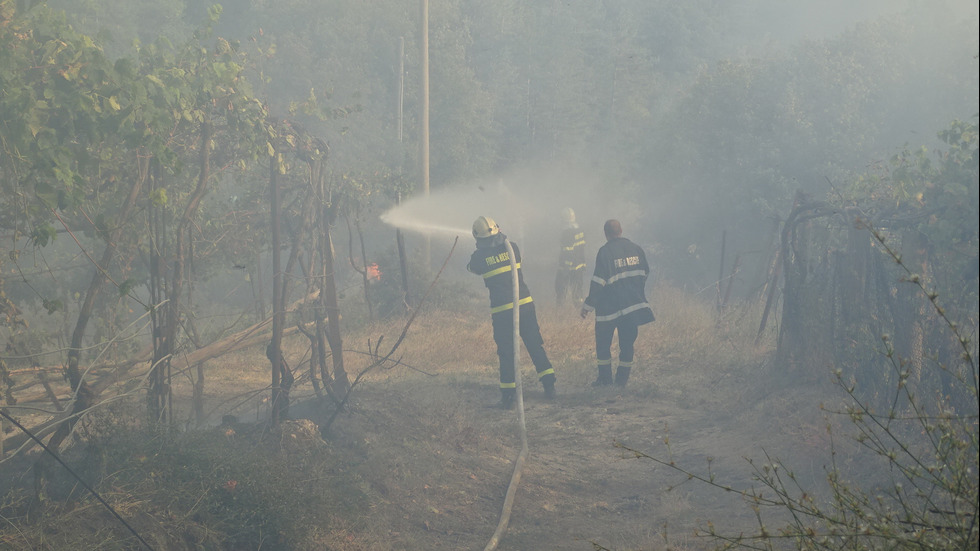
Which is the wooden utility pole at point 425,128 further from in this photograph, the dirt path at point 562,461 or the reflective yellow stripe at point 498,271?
the reflective yellow stripe at point 498,271

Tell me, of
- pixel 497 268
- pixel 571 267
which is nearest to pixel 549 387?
pixel 497 268

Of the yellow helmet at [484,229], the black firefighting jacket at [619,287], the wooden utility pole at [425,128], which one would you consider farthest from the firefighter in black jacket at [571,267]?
the yellow helmet at [484,229]

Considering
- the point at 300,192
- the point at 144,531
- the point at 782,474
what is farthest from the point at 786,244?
the point at 144,531

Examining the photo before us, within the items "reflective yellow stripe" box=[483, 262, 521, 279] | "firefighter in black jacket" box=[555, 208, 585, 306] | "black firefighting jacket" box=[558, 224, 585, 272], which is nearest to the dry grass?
→ "reflective yellow stripe" box=[483, 262, 521, 279]

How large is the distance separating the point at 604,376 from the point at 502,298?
1681 millimetres

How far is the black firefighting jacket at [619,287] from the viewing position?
9445mm

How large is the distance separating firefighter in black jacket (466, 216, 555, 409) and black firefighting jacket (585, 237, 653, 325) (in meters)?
0.86

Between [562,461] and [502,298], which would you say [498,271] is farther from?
[562,461]

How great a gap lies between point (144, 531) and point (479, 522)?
7.94 ft

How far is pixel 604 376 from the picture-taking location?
9641 millimetres

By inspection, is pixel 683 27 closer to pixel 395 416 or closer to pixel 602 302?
pixel 602 302

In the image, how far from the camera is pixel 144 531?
15.5 feet

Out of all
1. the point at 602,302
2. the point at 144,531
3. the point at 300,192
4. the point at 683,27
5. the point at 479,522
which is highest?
the point at 683,27

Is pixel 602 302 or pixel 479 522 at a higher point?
pixel 602 302
